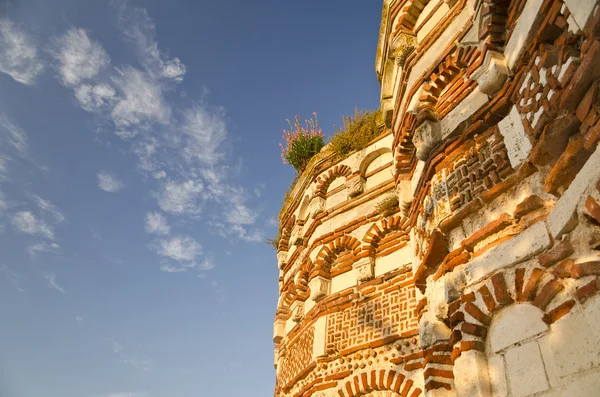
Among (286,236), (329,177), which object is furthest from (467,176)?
(286,236)

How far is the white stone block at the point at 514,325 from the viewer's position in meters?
2.67

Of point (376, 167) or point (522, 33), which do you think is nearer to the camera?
point (522, 33)

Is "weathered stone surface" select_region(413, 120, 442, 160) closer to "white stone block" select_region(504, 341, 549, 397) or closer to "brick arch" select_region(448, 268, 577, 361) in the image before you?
"brick arch" select_region(448, 268, 577, 361)

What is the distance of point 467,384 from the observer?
2.98 metres

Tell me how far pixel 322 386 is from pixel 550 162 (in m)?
4.42

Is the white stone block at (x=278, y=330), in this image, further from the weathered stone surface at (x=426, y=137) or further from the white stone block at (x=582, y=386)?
the white stone block at (x=582, y=386)

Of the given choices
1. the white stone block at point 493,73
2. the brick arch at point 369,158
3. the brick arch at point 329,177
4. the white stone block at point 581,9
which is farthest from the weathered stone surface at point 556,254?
the brick arch at point 329,177

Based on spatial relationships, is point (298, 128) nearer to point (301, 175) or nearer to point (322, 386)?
point (301, 175)

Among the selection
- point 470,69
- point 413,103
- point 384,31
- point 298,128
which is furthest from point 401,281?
point 298,128

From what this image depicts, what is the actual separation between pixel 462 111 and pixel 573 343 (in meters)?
2.47

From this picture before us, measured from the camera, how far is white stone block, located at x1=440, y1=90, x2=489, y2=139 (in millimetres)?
4062

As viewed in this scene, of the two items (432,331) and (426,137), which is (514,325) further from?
(426,137)

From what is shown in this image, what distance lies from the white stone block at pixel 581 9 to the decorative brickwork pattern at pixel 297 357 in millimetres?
5415

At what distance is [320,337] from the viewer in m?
6.55
